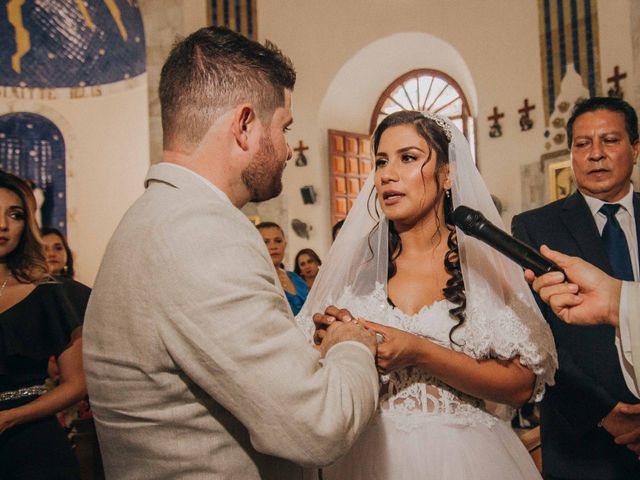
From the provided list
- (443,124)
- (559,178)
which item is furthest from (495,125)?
(443,124)

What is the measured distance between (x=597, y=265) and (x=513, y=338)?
673mm

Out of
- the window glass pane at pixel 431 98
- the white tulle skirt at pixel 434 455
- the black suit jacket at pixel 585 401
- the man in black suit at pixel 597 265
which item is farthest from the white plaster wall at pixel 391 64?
the white tulle skirt at pixel 434 455

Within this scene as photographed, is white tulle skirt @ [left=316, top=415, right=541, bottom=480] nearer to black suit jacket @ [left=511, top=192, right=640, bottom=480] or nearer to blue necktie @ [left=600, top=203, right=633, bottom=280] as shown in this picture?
black suit jacket @ [left=511, top=192, right=640, bottom=480]

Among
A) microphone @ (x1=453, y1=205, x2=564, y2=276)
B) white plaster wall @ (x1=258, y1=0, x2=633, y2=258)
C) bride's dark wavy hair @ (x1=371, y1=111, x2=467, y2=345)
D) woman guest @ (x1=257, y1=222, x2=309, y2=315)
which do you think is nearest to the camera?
microphone @ (x1=453, y1=205, x2=564, y2=276)

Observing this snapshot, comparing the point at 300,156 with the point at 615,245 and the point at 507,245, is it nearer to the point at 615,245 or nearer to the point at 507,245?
the point at 615,245

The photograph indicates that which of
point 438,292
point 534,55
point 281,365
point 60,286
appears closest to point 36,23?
point 534,55

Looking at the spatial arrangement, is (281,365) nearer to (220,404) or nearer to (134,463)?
(220,404)

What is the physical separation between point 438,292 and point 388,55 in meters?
6.89

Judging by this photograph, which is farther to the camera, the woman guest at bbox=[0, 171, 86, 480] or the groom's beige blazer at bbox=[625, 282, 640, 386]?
the woman guest at bbox=[0, 171, 86, 480]

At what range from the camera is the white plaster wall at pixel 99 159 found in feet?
32.2

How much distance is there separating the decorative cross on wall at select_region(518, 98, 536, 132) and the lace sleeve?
212 inches

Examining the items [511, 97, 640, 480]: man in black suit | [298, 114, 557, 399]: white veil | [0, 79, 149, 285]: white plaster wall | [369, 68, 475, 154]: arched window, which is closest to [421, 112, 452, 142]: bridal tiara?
[298, 114, 557, 399]: white veil

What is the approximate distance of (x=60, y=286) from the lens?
2570mm

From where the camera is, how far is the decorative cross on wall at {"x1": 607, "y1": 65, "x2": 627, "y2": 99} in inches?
236
